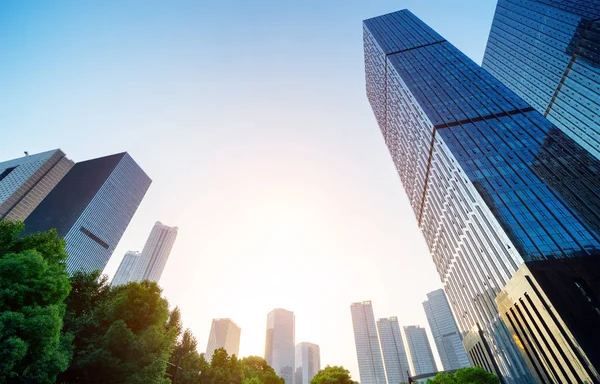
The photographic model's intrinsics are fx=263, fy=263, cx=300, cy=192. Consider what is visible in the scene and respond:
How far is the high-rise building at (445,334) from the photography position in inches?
6452

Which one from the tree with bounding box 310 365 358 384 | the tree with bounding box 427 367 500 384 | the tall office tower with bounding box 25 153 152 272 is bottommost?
the tree with bounding box 427 367 500 384

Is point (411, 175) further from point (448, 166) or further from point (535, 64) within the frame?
point (535, 64)

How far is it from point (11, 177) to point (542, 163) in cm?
14539

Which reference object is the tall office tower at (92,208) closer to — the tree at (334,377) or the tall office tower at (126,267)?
the tree at (334,377)

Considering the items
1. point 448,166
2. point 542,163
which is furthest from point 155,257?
point 542,163

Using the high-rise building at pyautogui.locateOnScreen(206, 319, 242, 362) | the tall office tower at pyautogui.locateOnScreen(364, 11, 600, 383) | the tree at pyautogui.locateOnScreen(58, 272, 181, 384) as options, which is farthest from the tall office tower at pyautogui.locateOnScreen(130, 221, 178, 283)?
the tree at pyautogui.locateOnScreen(58, 272, 181, 384)

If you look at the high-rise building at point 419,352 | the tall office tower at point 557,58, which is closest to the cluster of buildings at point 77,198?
the tall office tower at point 557,58

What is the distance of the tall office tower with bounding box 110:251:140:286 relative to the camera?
178825 mm

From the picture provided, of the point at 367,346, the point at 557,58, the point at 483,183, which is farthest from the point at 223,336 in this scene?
the point at 557,58

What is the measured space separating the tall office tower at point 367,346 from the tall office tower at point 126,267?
6341 inches

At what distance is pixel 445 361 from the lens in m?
168

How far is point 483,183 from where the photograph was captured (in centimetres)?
3744

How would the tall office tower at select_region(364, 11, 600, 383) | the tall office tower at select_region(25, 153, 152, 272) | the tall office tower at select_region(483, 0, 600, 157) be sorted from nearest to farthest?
the tall office tower at select_region(364, 11, 600, 383) → the tall office tower at select_region(483, 0, 600, 157) → the tall office tower at select_region(25, 153, 152, 272)

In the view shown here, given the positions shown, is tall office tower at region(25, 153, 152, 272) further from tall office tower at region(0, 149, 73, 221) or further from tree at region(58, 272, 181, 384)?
tree at region(58, 272, 181, 384)
